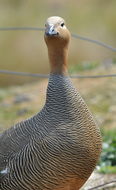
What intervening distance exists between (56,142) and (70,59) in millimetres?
12441

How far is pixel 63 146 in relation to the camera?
5199mm

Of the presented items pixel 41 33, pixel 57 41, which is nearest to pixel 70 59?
pixel 41 33

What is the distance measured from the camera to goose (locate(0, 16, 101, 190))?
5.20 metres

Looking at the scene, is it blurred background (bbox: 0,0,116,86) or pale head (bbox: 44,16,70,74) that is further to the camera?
blurred background (bbox: 0,0,116,86)

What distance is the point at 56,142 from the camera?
521 cm

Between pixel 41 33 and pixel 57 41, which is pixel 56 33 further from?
pixel 41 33

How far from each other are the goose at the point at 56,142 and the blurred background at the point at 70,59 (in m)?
1.51

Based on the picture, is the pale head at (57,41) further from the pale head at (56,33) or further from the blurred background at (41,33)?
the blurred background at (41,33)

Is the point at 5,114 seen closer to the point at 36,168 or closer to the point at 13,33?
the point at 36,168

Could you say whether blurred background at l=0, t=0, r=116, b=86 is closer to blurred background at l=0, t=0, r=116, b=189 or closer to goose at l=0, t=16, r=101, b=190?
blurred background at l=0, t=0, r=116, b=189

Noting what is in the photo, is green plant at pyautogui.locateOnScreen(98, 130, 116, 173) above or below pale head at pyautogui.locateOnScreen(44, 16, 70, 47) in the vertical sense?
below

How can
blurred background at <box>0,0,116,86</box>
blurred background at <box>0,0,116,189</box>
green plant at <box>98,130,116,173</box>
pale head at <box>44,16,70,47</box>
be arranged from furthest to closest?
blurred background at <box>0,0,116,86</box> < blurred background at <box>0,0,116,189</box> < green plant at <box>98,130,116,173</box> < pale head at <box>44,16,70,47</box>

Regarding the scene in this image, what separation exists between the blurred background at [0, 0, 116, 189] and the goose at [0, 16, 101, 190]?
4.95ft

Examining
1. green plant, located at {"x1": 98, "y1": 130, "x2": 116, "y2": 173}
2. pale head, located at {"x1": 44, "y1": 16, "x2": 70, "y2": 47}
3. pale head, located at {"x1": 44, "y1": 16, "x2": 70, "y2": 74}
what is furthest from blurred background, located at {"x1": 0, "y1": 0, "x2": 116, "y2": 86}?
pale head, located at {"x1": 44, "y1": 16, "x2": 70, "y2": 47}
